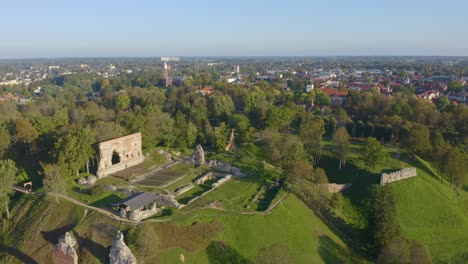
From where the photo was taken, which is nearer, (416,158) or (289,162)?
(289,162)

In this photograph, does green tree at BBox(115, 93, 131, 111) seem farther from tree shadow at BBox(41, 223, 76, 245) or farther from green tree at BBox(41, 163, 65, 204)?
tree shadow at BBox(41, 223, 76, 245)

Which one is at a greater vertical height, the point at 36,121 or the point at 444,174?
the point at 36,121

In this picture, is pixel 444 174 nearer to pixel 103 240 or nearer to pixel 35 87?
pixel 103 240

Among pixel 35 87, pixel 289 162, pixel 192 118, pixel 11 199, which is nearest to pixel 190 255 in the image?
pixel 289 162

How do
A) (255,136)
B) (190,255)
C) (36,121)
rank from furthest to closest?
(255,136) → (36,121) → (190,255)

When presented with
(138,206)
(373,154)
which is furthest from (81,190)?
(373,154)

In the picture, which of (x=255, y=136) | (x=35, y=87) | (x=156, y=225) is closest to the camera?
(x=156, y=225)
